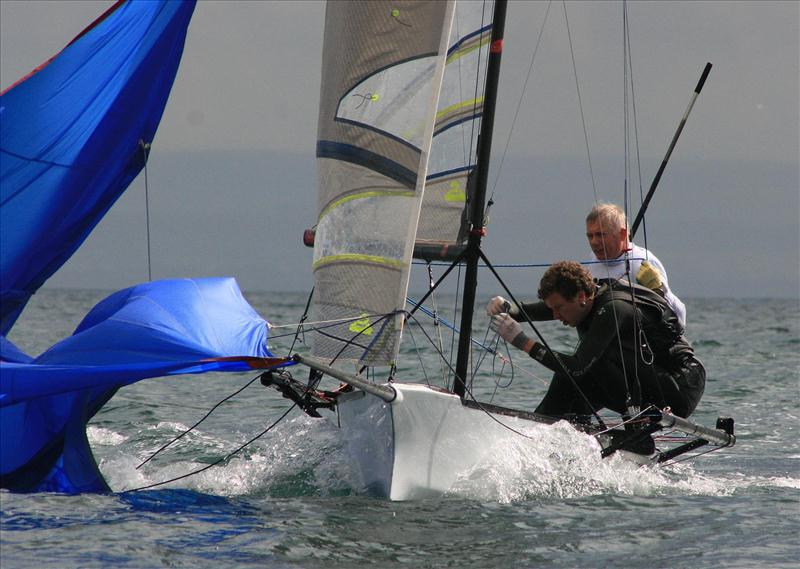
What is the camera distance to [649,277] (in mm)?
7059

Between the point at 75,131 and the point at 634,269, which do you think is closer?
the point at 75,131

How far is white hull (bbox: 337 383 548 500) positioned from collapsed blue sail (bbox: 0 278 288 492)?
2.17 feet

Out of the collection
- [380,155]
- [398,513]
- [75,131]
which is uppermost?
[75,131]

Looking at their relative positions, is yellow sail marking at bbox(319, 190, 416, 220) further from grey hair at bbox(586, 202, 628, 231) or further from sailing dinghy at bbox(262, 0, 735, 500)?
grey hair at bbox(586, 202, 628, 231)

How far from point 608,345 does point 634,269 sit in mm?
762

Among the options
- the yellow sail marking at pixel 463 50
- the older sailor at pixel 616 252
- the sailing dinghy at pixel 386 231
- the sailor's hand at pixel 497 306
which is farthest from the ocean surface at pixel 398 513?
the yellow sail marking at pixel 463 50

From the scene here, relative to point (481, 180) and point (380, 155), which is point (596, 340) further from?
point (380, 155)

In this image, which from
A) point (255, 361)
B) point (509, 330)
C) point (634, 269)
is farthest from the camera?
point (634, 269)

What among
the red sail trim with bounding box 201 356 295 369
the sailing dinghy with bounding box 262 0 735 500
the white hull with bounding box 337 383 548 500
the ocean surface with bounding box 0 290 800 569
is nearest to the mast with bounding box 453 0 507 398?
the sailing dinghy with bounding box 262 0 735 500

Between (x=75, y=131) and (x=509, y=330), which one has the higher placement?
(x=75, y=131)

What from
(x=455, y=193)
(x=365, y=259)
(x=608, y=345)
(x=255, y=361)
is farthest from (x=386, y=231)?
(x=608, y=345)

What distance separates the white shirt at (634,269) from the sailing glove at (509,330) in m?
1.00

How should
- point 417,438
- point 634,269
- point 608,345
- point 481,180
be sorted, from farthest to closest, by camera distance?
point 634,269 < point 608,345 < point 481,180 < point 417,438

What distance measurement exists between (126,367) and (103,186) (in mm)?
1653
